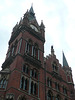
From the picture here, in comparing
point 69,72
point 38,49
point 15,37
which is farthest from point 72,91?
point 15,37

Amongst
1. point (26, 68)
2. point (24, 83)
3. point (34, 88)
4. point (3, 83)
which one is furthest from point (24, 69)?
point (3, 83)

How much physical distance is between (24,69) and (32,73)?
6.14 ft

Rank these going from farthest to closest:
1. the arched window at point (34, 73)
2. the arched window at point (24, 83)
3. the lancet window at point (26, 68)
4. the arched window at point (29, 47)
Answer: the arched window at point (29, 47) < the arched window at point (34, 73) < the lancet window at point (26, 68) < the arched window at point (24, 83)

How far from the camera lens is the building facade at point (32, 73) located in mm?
23938

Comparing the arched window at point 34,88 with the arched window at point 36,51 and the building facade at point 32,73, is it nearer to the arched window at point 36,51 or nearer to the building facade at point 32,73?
the building facade at point 32,73

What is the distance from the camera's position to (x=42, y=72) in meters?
30.2

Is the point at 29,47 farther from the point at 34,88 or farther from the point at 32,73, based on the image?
the point at 34,88

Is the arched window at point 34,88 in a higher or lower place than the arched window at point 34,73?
lower

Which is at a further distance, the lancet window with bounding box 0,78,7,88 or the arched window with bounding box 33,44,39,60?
the arched window with bounding box 33,44,39,60

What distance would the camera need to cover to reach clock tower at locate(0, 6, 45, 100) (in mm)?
23438

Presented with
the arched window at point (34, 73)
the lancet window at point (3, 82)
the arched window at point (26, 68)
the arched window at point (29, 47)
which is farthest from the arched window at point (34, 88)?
the arched window at point (29, 47)

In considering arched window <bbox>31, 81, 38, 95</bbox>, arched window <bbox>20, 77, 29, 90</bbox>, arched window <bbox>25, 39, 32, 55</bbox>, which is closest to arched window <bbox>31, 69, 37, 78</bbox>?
arched window <bbox>31, 81, 38, 95</bbox>

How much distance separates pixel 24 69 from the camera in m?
27.5

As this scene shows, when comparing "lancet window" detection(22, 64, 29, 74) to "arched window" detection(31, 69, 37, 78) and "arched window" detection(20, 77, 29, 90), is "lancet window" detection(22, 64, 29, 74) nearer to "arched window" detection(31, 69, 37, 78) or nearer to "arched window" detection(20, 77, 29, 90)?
"arched window" detection(31, 69, 37, 78)
